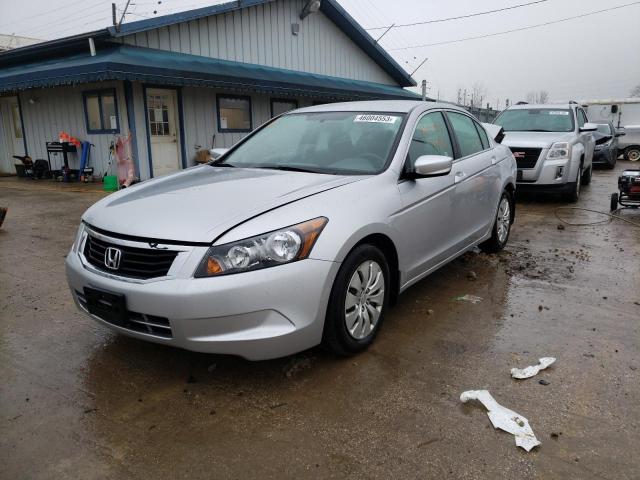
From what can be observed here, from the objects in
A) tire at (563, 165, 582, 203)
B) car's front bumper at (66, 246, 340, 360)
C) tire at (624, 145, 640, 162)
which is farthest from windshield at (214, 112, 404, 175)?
tire at (624, 145, 640, 162)

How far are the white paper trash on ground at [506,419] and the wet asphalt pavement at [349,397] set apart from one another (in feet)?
0.13

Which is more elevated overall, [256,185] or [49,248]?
[256,185]

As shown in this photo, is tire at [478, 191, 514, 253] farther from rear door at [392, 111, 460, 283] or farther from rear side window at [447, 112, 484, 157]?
rear door at [392, 111, 460, 283]

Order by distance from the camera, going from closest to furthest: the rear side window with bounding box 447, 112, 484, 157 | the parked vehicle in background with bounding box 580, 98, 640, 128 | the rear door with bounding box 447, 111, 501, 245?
1. the rear door with bounding box 447, 111, 501, 245
2. the rear side window with bounding box 447, 112, 484, 157
3. the parked vehicle in background with bounding box 580, 98, 640, 128

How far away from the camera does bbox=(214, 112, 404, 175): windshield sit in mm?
3648

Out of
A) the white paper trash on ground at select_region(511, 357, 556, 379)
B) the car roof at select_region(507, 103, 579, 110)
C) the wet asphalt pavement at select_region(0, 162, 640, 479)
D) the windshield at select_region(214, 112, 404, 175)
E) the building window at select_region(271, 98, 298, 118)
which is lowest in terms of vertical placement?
the wet asphalt pavement at select_region(0, 162, 640, 479)

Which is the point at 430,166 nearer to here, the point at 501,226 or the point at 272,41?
the point at 501,226

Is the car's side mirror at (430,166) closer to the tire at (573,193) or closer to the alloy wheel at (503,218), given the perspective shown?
the alloy wheel at (503,218)

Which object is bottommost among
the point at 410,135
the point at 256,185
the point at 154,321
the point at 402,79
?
the point at 154,321

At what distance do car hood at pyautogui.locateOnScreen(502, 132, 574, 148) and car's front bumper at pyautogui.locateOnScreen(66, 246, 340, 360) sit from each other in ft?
24.2

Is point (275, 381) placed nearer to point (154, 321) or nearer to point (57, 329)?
point (154, 321)

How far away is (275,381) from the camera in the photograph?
299cm

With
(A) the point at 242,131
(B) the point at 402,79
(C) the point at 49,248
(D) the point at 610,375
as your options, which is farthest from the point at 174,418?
(B) the point at 402,79

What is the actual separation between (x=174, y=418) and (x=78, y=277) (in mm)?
1049
